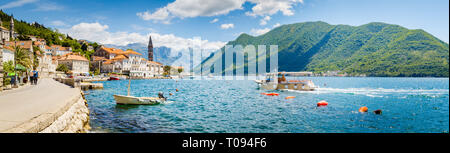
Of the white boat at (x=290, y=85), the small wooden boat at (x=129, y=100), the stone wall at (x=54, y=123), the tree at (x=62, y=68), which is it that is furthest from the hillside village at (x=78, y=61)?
the stone wall at (x=54, y=123)

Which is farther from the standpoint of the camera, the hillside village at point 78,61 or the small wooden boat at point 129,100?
the hillside village at point 78,61

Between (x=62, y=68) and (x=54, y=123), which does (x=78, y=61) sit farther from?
(x=54, y=123)

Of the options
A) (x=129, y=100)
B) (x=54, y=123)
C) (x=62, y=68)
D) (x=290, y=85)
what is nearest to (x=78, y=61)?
(x=62, y=68)

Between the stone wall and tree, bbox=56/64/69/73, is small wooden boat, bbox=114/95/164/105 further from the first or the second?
tree, bbox=56/64/69/73

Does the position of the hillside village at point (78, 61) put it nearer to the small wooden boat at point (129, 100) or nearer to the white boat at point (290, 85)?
the small wooden boat at point (129, 100)

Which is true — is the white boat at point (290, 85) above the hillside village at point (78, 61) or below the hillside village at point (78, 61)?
below

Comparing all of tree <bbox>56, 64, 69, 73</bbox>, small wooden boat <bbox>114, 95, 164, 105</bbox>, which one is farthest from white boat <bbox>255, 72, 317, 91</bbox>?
tree <bbox>56, 64, 69, 73</bbox>

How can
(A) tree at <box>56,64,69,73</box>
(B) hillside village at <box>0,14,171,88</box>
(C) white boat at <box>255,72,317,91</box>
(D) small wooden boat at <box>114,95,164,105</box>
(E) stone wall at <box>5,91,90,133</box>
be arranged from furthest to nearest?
(A) tree at <box>56,64,69,73</box>
(B) hillside village at <box>0,14,171,88</box>
(C) white boat at <box>255,72,317,91</box>
(D) small wooden boat at <box>114,95,164,105</box>
(E) stone wall at <box>5,91,90,133</box>

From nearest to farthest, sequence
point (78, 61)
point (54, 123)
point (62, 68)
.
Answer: point (54, 123), point (62, 68), point (78, 61)

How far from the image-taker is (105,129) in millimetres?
14766

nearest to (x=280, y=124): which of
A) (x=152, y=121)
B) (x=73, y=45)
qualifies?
(x=152, y=121)
